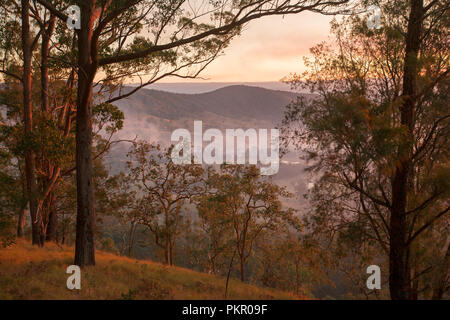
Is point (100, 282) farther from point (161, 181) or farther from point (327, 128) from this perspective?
point (161, 181)

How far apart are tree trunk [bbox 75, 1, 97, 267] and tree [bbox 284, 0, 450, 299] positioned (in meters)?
5.98

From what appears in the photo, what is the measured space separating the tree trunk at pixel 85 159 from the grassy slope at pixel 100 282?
20.7 inches

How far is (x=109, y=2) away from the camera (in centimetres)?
1019

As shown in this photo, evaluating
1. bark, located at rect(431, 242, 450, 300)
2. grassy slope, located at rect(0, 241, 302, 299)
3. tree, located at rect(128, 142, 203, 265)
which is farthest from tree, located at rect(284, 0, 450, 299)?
tree, located at rect(128, 142, 203, 265)

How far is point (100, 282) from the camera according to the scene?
26.2 feet

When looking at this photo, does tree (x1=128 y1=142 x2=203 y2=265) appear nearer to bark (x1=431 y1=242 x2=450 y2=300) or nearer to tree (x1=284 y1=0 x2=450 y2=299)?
tree (x1=284 y1=0 x2=450 y2=299)

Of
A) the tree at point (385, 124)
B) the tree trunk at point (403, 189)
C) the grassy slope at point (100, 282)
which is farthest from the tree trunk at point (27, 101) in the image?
the tree trunk at point (403, 189)

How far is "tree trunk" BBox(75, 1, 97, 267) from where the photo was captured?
905 centimetres

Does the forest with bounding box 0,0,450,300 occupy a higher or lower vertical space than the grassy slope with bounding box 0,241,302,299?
higher

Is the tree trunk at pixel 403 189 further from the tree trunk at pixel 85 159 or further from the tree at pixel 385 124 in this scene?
the tree trunk at pixel 85 159

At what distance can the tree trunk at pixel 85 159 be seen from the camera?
29.7 ft

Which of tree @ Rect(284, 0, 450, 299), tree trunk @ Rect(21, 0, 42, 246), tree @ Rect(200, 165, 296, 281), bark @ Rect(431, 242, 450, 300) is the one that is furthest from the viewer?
tree @ Rect(200, 165, 296, 281)

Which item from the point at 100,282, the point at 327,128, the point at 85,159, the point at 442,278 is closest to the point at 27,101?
the point at 85,159
